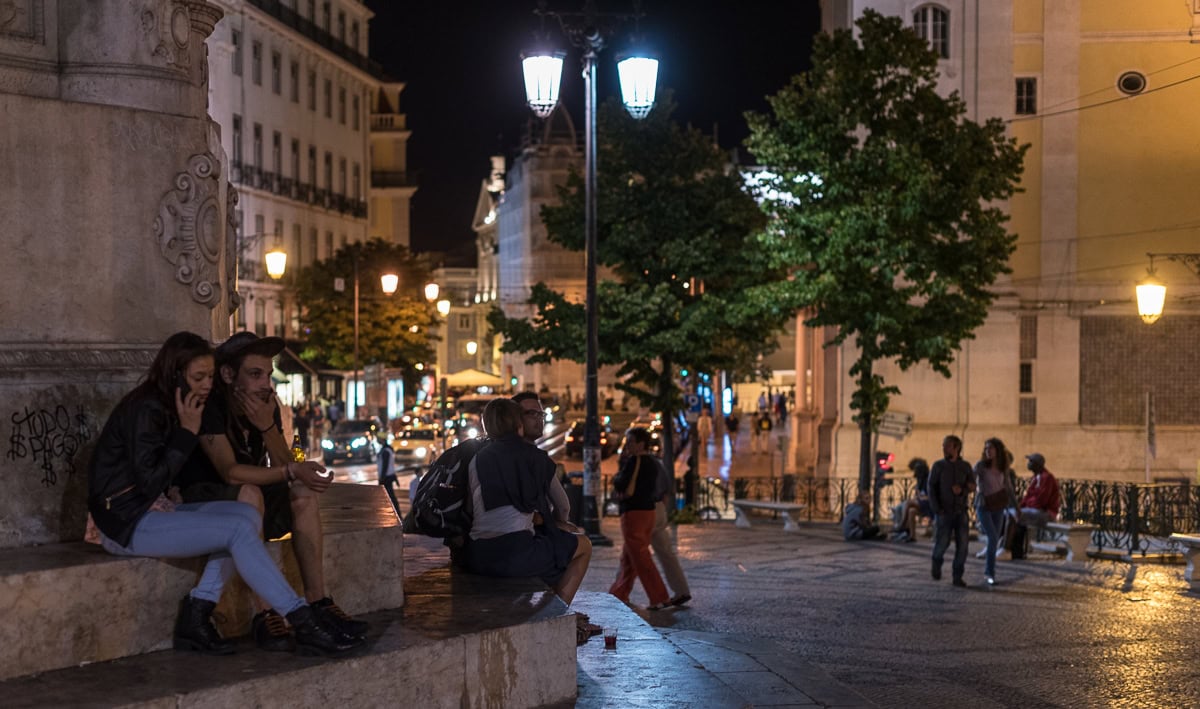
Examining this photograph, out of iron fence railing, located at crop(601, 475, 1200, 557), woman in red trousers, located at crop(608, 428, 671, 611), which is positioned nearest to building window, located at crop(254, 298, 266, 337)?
iron fence railing, located at crop(601, 475, 1200, 557)

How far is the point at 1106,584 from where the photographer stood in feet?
62.6

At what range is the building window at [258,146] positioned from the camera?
228 feet

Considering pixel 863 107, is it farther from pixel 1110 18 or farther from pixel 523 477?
pixel 523 477

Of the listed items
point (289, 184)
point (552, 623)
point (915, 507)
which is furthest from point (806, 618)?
point (289, 184)

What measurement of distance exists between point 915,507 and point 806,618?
996 centimetres

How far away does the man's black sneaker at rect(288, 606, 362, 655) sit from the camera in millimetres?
6898

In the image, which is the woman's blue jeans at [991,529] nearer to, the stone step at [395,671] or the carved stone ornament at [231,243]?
the carved stone ornament at [231,243]

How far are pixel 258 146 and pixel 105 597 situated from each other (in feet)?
213

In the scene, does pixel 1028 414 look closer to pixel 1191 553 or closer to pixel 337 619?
pixel 1191 553

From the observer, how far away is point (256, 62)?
69062mm

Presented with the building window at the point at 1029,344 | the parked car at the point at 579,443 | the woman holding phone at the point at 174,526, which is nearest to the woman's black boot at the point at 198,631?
the woman holding phone at the point at 174,526

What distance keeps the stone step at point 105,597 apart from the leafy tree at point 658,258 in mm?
24233

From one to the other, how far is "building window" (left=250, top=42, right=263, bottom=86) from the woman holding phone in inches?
2495

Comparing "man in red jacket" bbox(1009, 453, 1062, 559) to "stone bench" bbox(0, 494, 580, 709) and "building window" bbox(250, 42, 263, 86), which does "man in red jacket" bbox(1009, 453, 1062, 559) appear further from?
"building window" bbox(250, 42, 263, 86)
